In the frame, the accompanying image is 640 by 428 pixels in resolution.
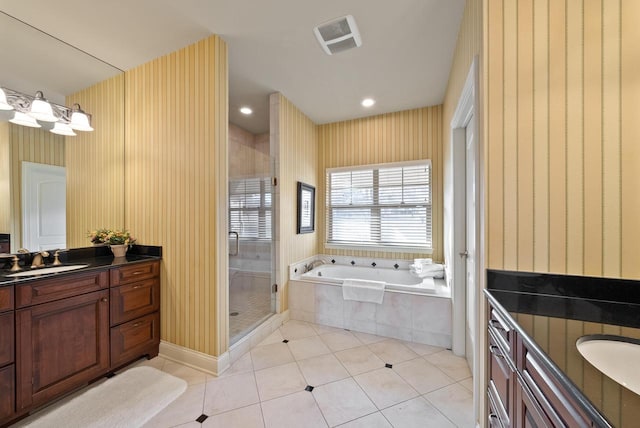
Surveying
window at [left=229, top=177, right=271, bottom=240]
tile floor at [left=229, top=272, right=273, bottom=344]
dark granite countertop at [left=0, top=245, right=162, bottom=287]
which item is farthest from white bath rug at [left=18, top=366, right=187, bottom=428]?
window at [left=229, top=177, right=271, bottom=240]

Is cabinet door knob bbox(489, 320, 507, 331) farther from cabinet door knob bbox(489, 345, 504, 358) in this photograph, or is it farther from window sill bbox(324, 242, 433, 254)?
window sill bbox(324, 242, 433, 254)

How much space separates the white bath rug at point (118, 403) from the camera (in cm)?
144

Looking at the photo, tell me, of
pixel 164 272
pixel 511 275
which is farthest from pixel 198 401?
pixel 511 275

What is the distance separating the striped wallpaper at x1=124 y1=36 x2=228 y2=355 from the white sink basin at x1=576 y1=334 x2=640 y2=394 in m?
2.08

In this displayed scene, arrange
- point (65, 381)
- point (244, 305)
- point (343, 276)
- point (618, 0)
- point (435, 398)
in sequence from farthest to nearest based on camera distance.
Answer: point (343, 276) → point (244, 305) → point (435, 398) → point (65, 381) → point (618, 0)

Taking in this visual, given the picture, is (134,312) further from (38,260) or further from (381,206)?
(381,206)

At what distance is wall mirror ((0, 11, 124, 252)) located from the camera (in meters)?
1.72

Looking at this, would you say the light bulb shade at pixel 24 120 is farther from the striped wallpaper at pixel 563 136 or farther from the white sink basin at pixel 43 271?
the striped wallpaper at pixel 563 136

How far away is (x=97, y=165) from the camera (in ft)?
7.43

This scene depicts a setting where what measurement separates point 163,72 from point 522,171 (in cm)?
289

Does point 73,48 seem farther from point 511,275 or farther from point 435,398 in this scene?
point 435,398

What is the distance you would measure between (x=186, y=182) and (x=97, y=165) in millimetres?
1027

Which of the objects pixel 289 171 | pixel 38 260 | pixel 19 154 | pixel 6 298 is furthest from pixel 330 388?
pixel 19 154

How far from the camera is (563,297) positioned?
1.10m
